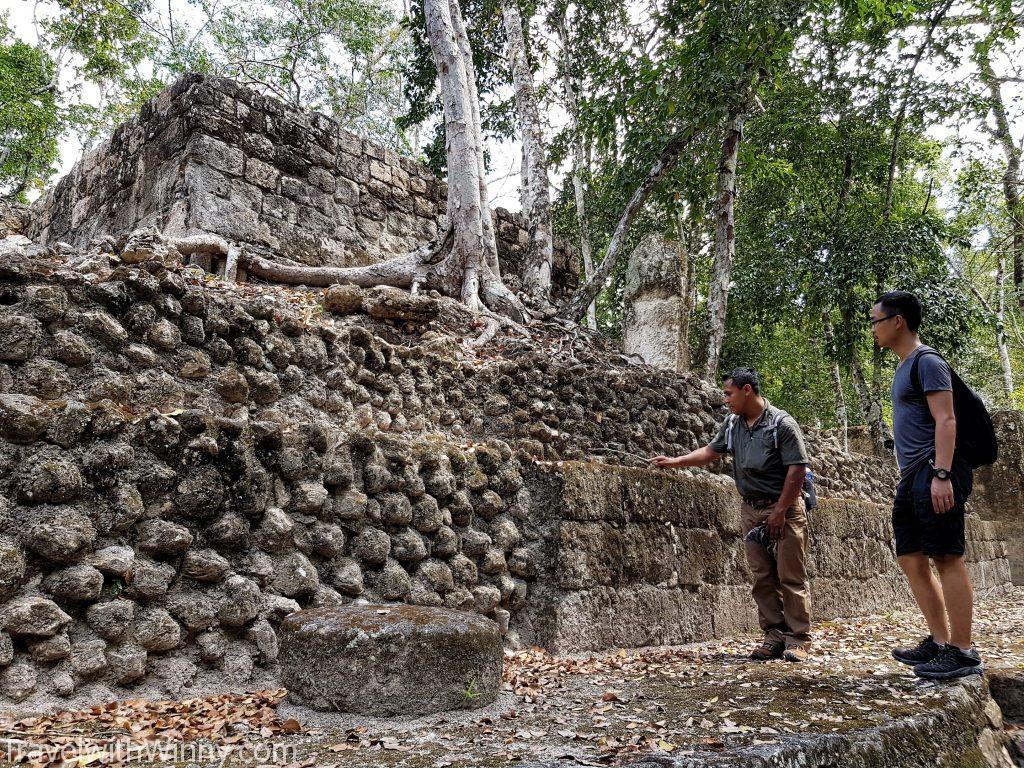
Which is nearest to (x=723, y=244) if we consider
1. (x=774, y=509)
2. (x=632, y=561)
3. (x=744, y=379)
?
(x=744, y=379)

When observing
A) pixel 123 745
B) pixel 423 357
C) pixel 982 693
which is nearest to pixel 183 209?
pixel 423 357

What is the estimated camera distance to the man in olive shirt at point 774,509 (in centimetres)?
372

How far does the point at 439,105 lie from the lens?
12.9 m

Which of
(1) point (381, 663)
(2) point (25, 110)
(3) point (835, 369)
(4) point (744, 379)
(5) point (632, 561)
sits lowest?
(1) point (381, 663)

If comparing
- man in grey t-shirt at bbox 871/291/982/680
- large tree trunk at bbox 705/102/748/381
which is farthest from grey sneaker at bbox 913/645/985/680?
large tree trunk at bbox 705/102/748/381

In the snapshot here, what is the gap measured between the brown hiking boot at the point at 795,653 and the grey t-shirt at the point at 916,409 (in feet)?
4.41

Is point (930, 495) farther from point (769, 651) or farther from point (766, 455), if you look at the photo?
point (769, 651)

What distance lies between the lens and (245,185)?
259 inches

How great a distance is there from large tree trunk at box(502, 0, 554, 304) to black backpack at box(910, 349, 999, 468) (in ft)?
17.6

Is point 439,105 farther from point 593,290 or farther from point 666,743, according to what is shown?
point 666,743

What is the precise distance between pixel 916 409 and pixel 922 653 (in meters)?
1.11

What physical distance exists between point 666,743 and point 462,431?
2.82m

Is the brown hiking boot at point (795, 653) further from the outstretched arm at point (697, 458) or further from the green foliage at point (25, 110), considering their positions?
the green foliage at point (25, 110)

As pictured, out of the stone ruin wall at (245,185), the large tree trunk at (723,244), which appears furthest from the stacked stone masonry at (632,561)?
the stone ruin wall at (245,185)
